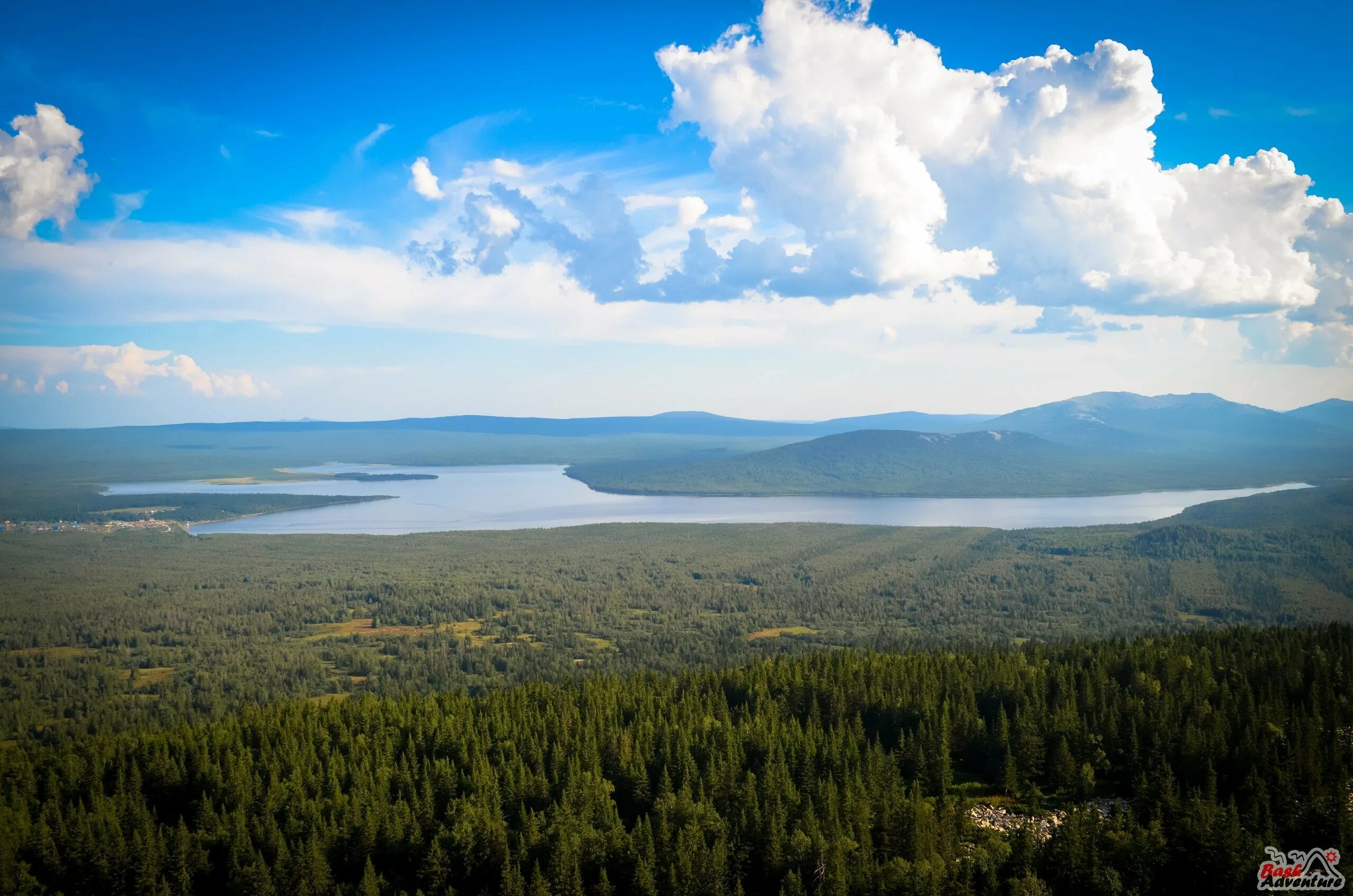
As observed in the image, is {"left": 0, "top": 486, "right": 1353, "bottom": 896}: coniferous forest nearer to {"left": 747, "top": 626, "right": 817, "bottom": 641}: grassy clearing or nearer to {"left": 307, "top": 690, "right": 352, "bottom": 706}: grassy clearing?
{"left": 307, "top": 690, "right": 352, "bottom": 706}: grassy clearing

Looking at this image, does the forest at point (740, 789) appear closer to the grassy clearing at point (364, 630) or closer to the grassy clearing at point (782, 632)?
the grassy clearing at point (782, 632)

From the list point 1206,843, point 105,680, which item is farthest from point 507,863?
point 105,680

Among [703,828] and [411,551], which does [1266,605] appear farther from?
[411,551]

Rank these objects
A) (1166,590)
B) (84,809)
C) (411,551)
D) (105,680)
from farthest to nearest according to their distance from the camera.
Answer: (411,551), (1166,590), (105,680), (84,809)

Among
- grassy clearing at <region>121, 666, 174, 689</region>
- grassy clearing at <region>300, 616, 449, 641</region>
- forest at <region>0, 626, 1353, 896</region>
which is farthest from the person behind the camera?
grassy clearing at <region>300, 616, 449, 641</region>

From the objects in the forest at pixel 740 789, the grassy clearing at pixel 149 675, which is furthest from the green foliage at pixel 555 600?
the forest at pixel 740 789

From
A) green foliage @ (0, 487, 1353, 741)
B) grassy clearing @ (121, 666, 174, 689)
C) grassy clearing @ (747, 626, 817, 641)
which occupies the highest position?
green foliage @ (0, 487, 1353, 741)

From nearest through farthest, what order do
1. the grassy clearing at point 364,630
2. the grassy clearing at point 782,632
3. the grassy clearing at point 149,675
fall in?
1. the grassy clearing at point 149,675
2. the grassy clearing at point 782,632
3. the grassy clearing at point 364,630

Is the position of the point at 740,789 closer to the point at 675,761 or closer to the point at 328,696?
the point at 675,761

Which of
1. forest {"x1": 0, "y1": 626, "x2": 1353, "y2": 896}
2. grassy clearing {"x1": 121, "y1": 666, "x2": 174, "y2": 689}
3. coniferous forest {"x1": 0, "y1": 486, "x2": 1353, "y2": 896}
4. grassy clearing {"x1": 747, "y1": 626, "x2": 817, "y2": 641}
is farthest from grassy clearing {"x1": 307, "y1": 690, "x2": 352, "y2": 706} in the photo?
grassy clearing {"x1": 747, "y1": 626, "x2": 817, "y2": 641}
